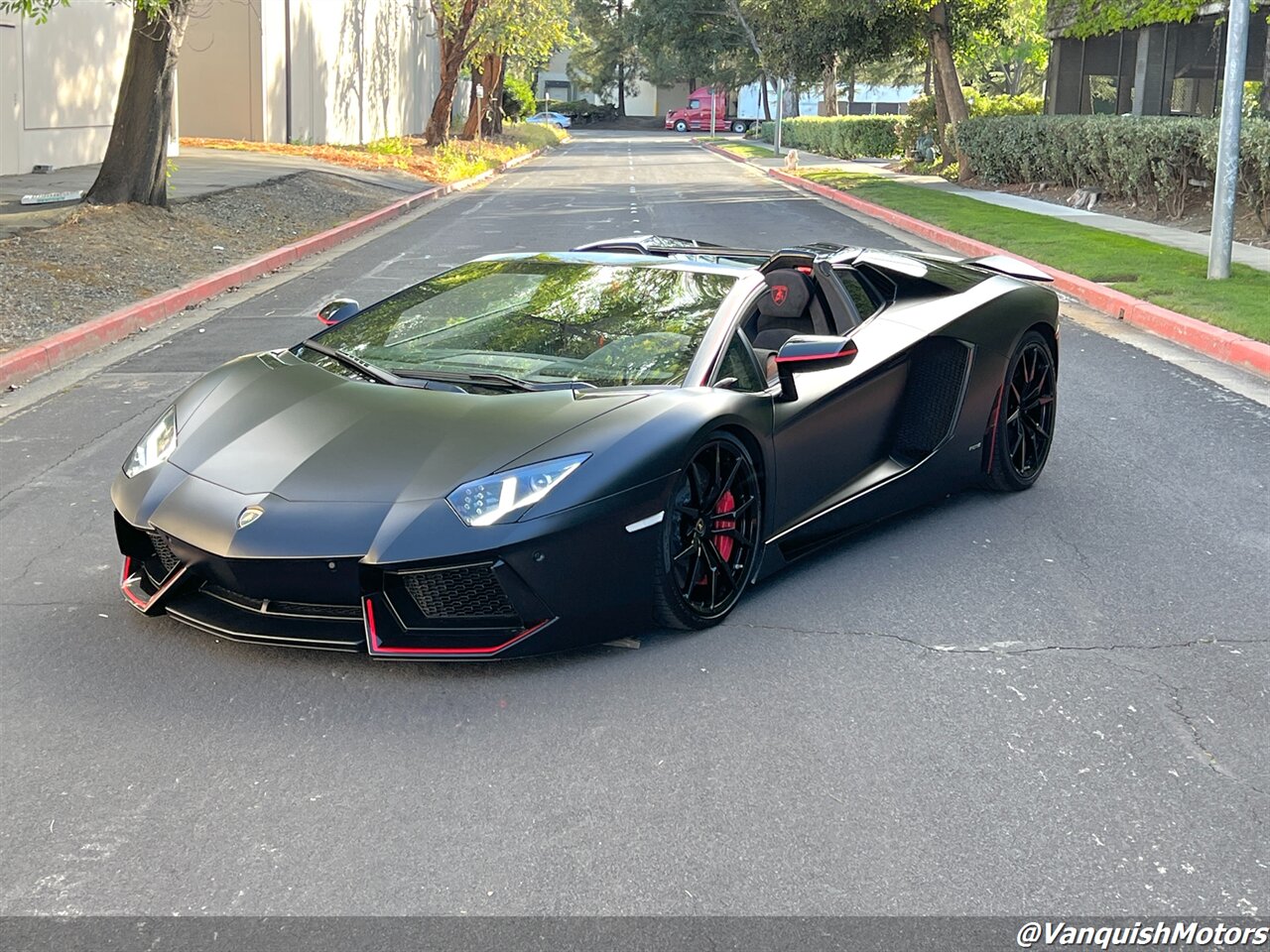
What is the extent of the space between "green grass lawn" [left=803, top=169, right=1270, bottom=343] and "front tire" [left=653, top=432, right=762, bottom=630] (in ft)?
23.8

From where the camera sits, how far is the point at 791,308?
5988mm

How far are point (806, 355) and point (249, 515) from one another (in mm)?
1959

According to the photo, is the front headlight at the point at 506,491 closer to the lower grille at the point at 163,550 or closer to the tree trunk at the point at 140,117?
the lower grille at the point at 163,550

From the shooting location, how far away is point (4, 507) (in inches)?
257

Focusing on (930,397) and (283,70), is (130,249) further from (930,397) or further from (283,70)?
(283,70)

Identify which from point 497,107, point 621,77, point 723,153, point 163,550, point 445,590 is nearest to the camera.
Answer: point 445,590

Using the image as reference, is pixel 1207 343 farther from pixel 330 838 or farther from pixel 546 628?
pixel 330 838

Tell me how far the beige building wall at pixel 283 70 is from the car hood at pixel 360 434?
28132 millimetres

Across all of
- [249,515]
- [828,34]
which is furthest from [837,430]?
[828,34]

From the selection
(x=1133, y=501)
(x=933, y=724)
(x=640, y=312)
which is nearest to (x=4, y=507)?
(x=640, y=312)

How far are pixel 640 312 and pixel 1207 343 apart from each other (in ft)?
23.9

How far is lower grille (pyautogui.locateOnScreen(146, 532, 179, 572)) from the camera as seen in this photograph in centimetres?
454

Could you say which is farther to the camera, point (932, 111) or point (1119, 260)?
point (932, 111)

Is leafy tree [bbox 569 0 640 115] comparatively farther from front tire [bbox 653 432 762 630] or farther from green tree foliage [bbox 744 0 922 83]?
front tire [bbox 653 432 762 630]
